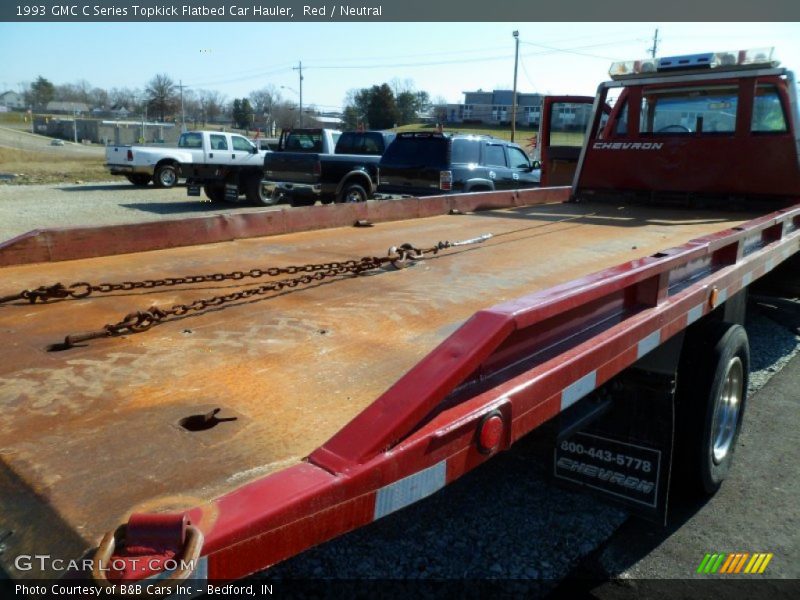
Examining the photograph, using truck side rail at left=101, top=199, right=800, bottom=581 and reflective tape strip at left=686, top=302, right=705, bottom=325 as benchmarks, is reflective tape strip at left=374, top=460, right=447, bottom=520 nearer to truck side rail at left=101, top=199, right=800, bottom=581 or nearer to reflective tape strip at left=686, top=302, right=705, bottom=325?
truck side rail at left=101, top=199, right=800, bottom=581

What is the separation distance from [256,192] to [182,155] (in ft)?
16.2

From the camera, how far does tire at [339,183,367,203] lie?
14.6 metres

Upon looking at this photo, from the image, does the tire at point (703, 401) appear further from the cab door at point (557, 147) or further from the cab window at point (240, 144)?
the cab window at point (240, 144)

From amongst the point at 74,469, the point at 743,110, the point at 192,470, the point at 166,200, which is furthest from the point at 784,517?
the point at 166,200

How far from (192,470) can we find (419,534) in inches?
75.7

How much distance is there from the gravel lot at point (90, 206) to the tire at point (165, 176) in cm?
29

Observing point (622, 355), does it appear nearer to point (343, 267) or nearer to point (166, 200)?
point (343, 267)

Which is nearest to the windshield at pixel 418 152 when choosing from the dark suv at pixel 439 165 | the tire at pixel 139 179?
the dark suv at pixel 439 165

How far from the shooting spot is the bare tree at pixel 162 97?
78.1 m

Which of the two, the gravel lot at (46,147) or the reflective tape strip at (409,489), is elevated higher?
the gravel lot at (46,147)

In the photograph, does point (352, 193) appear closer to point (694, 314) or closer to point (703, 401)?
point (703, 401)

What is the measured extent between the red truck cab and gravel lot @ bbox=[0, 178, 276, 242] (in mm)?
9121

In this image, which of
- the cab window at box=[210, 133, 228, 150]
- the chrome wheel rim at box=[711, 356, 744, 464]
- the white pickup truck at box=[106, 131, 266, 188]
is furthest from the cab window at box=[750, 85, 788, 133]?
the cab window at box=[210, 133, 228, 150]

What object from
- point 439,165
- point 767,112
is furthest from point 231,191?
point 767,112
